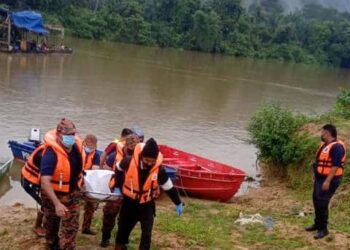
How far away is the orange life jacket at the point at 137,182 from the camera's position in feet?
16.8

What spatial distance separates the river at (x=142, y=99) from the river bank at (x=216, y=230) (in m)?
3.06

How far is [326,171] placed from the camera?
6.79m

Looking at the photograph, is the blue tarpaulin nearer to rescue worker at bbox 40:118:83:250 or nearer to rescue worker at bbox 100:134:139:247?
rescue worker at bbox 100:134:139:247

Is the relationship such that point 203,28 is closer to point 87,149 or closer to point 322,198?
point 87,149

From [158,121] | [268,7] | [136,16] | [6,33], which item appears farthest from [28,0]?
[268,7]

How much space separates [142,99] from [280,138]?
12.0 meters

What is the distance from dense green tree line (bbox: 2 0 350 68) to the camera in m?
58.2

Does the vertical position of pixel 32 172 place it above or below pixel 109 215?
above

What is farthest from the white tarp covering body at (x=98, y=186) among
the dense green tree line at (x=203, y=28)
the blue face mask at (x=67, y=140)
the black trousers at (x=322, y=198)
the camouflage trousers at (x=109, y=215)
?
the dense green tree line at (x=203, y=28)

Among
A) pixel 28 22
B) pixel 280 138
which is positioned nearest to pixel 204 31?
pixel 28 22

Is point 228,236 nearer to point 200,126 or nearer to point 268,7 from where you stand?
point 200,126

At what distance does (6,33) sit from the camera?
3578 centimetres

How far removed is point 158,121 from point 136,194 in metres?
14.1

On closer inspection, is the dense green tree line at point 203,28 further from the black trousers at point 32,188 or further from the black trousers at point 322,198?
the black trousers at point 32,188
